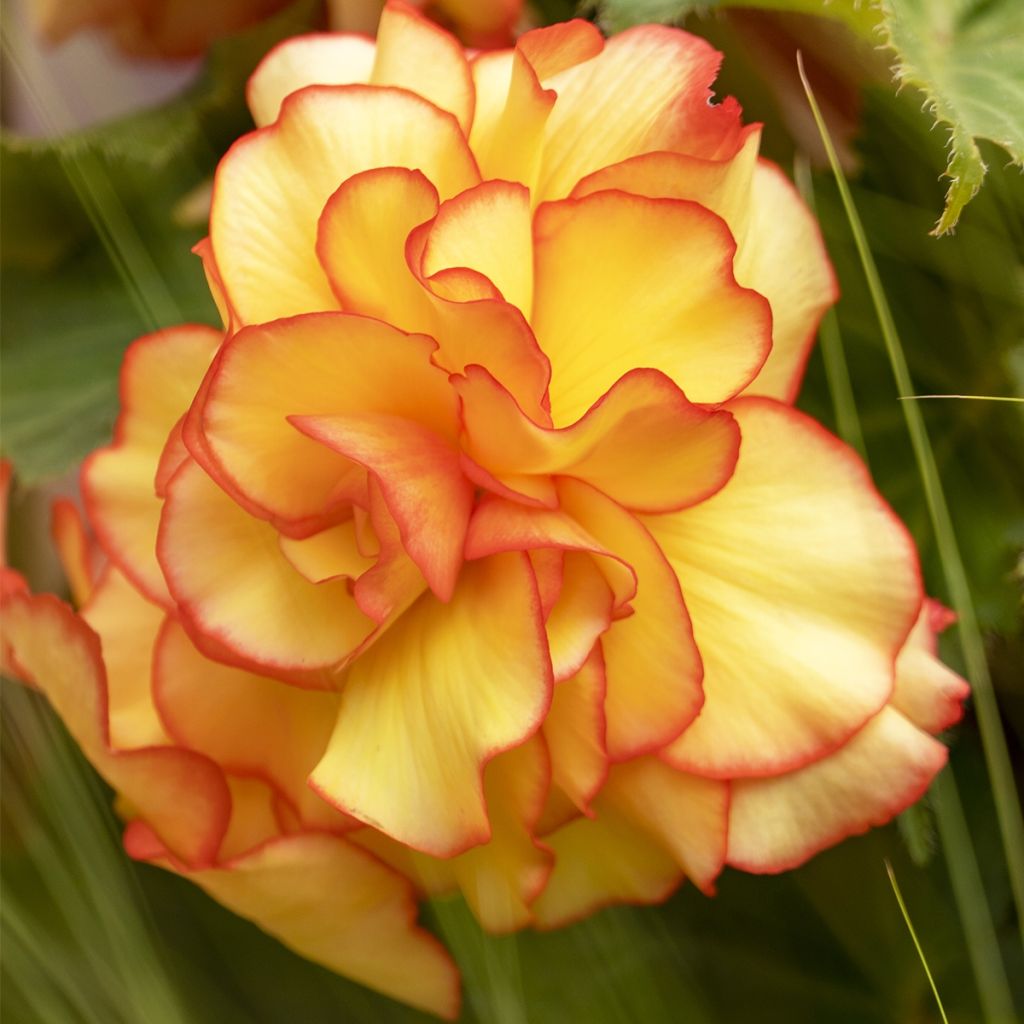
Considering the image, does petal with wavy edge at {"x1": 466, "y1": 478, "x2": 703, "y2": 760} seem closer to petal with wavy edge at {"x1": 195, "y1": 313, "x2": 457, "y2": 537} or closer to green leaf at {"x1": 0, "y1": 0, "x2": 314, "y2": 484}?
petal with wavy edge at {"x1": 195, "y1": 313, "x2": 457, "y2": 537}

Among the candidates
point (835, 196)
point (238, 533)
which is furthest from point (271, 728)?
point (835, 196)

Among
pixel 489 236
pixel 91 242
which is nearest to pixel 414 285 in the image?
pixel 489 236

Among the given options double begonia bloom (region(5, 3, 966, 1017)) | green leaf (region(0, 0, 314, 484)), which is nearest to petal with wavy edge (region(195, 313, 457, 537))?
double begonia bloom (region(5, 3, 966, 1017))

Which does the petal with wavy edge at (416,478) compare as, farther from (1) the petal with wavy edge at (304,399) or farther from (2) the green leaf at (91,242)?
(2) the green leaf at (91,242)

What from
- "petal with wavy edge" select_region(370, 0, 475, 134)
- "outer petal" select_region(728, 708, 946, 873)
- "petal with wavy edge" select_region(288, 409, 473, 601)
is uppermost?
"petal with wavy edge" select_region(370, 0, 475, 134)

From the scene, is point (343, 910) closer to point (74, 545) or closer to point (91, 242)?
point (74, 545)

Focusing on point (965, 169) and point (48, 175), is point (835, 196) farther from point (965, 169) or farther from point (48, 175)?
point (48, 175)
